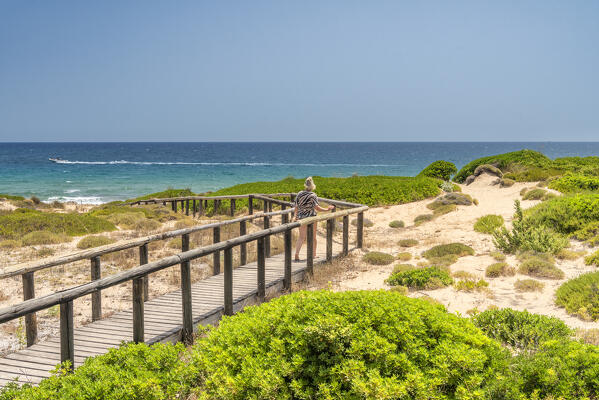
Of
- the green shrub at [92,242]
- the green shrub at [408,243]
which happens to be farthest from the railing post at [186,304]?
the green shrub at [408,243]

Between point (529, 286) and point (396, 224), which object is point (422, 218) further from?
point (529, 286)

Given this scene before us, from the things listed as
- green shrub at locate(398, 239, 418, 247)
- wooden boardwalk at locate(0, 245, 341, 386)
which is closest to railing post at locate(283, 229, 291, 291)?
wooden boardwalk at locate(0, 245, 341, 386)

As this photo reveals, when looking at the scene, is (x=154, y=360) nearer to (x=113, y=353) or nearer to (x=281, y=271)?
(x=113, y=353)

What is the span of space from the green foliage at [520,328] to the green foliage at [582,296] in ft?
4.57

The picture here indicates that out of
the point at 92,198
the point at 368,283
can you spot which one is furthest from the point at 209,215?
the point at 92,198

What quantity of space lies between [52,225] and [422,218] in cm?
1378

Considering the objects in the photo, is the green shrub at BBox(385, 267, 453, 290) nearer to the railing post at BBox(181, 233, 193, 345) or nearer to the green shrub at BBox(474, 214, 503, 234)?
the railing post at BBox(181, 233, 193, 345)

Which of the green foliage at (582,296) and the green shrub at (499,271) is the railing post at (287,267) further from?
the green foliage at (582,296)

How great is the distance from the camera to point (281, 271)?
8.82 meters

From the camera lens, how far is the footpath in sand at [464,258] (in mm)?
7473

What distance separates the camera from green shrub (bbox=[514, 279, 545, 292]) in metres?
8.02

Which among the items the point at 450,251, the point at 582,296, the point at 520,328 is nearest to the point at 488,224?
the point at 450,251

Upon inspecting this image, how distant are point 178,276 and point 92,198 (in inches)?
1451

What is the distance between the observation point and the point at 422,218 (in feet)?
58.2
